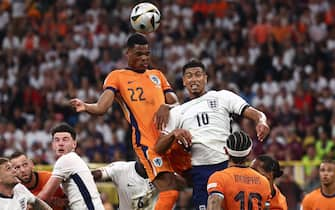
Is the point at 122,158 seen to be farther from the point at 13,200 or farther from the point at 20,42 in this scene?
the point at 13,200

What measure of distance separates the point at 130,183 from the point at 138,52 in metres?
1.68

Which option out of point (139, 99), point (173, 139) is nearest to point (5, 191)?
point (173, 139)

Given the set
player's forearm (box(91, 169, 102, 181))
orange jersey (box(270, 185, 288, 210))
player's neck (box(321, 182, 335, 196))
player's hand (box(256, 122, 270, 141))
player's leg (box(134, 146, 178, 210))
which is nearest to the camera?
player's hand (box(256, 122, 270, 141))

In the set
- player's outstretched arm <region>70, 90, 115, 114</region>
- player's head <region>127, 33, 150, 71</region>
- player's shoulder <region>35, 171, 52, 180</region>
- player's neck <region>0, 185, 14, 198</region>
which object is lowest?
player's neck <region>0, 185, 14, 198</region>

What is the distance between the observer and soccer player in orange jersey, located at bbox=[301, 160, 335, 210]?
1213 centimetres

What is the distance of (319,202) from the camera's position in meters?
12.2

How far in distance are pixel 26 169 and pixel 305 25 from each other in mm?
13752

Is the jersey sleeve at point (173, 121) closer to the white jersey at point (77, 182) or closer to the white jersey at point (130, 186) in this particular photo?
the white jersey at point (77, 182)

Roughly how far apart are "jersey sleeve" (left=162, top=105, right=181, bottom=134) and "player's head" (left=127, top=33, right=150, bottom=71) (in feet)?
2.42

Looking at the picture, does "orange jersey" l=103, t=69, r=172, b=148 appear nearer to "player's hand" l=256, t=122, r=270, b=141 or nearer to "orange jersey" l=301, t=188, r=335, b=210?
"player's hand" l=256, t=122, r=270, b=141

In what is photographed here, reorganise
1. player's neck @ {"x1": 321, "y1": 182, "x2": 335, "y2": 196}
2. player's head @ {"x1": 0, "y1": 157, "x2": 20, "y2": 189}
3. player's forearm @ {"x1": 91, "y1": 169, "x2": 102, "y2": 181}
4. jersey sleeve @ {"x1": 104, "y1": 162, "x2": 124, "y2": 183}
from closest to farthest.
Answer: player's head @ {"x1": 0, "y1": 157, "x2": 20, "y2": 189} → player's forearm @ {"x1": 91, "y1": 169, "x2": 102, "y2": 181} → jersey sleeve @ {"x1": 104, "y1": 162, "x2": 124, "y2": 183} → player's neck @ {"x1": 321, "y1": 182, "x2": 335, "y2": 196}

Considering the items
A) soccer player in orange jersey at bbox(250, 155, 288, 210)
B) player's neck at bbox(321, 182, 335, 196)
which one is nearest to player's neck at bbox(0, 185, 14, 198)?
soccer player in orange jersey at bbox(250, 155, 288, 210)

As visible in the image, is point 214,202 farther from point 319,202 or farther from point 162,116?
point 319,202

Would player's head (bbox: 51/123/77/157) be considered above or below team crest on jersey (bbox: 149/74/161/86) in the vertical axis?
below
